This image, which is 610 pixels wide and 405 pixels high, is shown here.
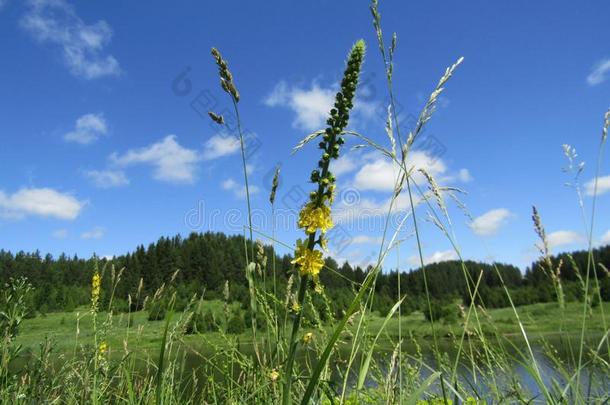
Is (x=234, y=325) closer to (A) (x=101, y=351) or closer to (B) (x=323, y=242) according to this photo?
(A) (x=101, y=351)

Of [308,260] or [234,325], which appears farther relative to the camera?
[234,325]

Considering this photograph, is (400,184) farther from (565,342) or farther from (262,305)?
A: (565,342)

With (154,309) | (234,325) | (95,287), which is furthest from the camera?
(95,287)

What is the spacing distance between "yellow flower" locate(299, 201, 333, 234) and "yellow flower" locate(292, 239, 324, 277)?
10 cm

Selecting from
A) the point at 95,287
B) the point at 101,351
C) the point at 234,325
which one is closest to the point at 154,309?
the point at 95,287

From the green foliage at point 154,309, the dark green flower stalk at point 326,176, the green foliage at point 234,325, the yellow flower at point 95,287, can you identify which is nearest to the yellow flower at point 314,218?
the dark green flower stalk at point 326,176

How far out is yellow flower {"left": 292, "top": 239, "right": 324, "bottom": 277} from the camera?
1908 mm

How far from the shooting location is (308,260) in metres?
1.94

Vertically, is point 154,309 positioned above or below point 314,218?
below

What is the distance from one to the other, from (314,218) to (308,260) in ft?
0.77

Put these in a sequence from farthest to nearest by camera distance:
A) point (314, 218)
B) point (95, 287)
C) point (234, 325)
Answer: point (95, 287) < point (234, 325) < point (314, 218)

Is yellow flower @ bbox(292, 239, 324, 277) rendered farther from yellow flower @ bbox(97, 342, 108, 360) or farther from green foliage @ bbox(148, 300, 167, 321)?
green foliage @ bbox(148, 300, 167, 321)

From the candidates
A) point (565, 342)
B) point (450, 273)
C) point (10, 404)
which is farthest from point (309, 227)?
point (450, 273)

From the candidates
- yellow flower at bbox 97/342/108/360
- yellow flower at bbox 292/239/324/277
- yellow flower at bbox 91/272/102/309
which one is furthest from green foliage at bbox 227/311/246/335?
yellow flower at bbox 91/272/102/309
